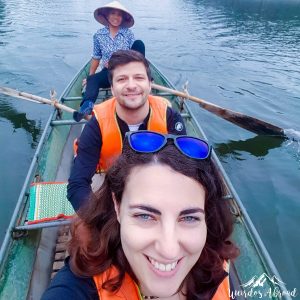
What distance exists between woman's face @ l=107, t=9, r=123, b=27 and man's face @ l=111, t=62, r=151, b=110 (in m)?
3.24

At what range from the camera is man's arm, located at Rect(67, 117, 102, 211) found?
2967 millimetres

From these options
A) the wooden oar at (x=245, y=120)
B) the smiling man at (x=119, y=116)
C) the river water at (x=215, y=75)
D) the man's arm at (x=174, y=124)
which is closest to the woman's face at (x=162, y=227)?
the smiling man at (x=119, y=116)

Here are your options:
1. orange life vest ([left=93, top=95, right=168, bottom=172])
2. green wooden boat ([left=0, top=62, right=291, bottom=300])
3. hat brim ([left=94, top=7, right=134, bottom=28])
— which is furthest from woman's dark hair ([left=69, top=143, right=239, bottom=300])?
hat brim ([left=94, top=7, right=134, bottom=28])

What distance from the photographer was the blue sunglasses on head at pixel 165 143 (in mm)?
1564

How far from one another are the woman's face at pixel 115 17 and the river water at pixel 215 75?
3280 mm

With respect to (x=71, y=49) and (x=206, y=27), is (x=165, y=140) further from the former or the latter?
(x=206, y=27)

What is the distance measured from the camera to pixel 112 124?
3463 millimetres

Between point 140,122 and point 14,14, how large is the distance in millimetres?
22411

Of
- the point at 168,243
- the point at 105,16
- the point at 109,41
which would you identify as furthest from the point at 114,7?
the point at 168,243

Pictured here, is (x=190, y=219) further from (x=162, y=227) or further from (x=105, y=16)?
(x=105, y=16)

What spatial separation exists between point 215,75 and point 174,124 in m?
9.82

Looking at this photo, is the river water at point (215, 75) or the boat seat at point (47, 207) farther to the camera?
the river water at point (215, 75)

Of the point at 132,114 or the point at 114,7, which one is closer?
the point at 132,114

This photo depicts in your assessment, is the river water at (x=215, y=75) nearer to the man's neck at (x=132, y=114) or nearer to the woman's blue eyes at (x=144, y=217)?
the man's neck at (x=132, y=114)
